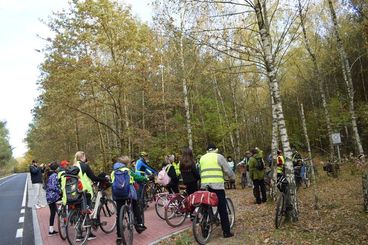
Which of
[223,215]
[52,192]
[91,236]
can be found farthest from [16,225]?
[223,215]

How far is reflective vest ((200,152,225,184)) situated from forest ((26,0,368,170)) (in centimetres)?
165

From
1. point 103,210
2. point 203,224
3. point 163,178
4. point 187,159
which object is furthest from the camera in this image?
point 163,178

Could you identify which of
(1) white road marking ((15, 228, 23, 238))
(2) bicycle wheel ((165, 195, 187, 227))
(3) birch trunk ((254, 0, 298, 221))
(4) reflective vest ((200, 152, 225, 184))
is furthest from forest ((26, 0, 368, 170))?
(1) white road marking ((15, 228, 23, 238))

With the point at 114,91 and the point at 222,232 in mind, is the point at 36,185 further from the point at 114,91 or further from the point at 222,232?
the point at 222,232

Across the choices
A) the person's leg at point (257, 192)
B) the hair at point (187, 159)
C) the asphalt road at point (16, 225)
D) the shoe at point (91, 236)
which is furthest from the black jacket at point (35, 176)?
the person's leg at point (257, 192)

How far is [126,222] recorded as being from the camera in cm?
771

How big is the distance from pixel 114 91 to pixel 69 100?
7.35 ft

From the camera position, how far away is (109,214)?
10.2 metres

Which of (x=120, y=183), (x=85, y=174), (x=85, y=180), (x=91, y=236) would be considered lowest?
(x=91, y=236)

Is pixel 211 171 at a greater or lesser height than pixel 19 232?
greater

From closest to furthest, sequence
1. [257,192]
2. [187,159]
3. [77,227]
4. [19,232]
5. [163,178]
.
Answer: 1. [77,227]
2. [187,159]
3. [19,232]
4. [163,178]
5. [257,192]

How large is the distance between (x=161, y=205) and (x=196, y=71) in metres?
11.8

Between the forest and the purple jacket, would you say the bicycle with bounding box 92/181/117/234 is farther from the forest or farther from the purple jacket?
the forest

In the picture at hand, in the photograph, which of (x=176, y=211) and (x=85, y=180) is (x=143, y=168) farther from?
(x=85, y=180)
